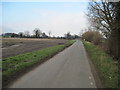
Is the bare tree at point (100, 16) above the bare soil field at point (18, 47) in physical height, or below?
above

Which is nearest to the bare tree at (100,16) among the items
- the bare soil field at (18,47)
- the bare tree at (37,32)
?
the bare soil field at (18,47)

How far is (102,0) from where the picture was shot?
23984 mm

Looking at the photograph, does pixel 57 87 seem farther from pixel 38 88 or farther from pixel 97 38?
pixel 97 38

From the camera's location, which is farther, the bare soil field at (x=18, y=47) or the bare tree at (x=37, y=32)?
the bare tree at (x=37, y=32)

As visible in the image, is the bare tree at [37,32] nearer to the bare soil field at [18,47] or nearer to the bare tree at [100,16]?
the bare soil field at [18,47]

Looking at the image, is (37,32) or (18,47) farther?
(37,32)

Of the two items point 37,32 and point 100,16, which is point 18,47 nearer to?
point 100,16

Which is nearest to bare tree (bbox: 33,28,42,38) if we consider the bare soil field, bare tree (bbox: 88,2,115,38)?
the bare soil field

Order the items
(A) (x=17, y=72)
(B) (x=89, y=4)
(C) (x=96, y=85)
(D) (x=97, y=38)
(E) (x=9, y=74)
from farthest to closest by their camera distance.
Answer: (D) (x=97, y=38), (B) (x=89, y=4), (A) (x=17, y=72), (E) (x=9, y=74), (C) (x=96, y=85)

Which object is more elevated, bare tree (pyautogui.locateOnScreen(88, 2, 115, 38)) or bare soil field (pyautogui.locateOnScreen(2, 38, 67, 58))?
bare tree (pyautogui.locateOnScreen(88, 2, 115, 38))

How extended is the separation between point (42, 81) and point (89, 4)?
23789 mm

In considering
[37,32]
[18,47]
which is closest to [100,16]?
[18,47]

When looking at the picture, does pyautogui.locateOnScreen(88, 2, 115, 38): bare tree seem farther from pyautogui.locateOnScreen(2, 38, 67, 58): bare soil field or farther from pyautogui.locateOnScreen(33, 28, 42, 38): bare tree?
pyautogui.locateOnScreen(33, 28, 42, 38): bare tree

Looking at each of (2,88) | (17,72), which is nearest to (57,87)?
(2,88)
